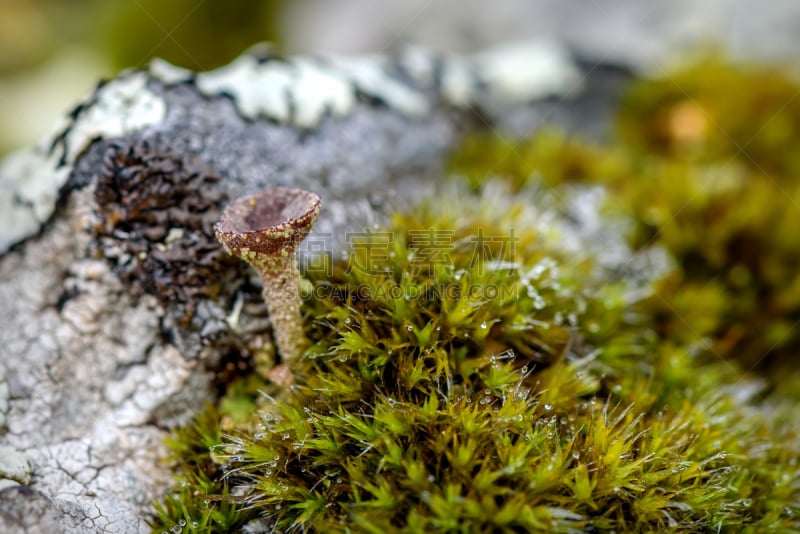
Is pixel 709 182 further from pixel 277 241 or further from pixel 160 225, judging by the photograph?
pixel 160 225

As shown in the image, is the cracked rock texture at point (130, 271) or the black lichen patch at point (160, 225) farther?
the black lichen patch at point (160, 225)

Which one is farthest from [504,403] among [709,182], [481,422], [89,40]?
[89,40]

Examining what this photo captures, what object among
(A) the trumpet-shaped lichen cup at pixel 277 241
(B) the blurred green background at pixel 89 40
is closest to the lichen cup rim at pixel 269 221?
(A) the trumpet-shaped lichen cup at pixel 277 241

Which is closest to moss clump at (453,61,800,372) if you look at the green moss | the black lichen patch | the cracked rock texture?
the green moss

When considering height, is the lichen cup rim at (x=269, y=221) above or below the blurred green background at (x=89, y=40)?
below

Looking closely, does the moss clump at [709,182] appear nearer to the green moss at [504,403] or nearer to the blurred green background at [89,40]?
the green moss at [504,403]

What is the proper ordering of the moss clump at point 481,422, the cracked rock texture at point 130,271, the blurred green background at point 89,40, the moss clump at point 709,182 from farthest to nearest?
1. the blurred green background at point 89,40
2. the moss clump at point 709,182
3. the cracked rock texture at point 130,271
4. the moss clump at point 481,422

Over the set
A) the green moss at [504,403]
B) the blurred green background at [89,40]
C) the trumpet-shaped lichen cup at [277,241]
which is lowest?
the green moss at [504,403]

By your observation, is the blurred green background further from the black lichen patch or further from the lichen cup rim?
the lichen cup rim
